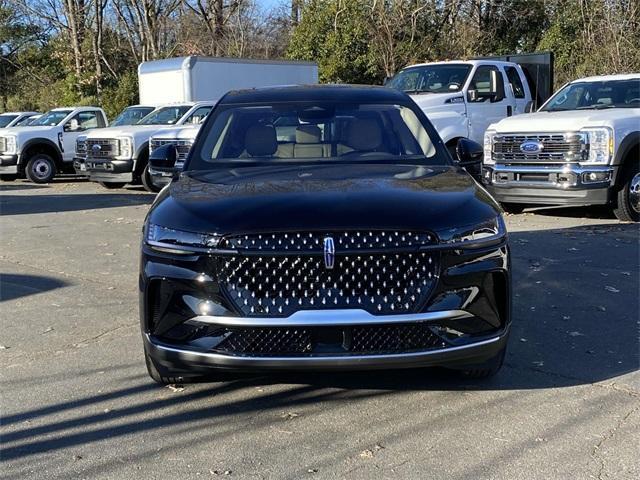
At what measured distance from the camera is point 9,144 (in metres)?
18.7

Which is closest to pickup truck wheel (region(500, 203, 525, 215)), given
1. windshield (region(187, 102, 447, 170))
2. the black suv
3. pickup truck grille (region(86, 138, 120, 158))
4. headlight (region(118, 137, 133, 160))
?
windshield (region(187, 102, 447, 170))

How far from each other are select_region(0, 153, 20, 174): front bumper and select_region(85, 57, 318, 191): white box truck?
2.92 m

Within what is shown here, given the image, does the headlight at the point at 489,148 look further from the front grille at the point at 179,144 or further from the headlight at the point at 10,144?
the headlight at the point at 10,144

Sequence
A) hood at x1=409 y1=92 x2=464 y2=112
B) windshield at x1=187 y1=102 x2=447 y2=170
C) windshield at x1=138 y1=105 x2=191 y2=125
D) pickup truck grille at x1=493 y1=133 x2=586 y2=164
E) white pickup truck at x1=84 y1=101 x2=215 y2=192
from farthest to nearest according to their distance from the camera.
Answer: windshield at x1=138 y1=105 x2=191 y2=125, white pickup truck at x1=84 y1=101 x2=215 y2=192, hood at x1=409 y1=92 x2=464 y2=112, pickup truck grille at x1=493 y1=133 x2=586 y2=164, windshield at x1=187 y1=102 x2=447 y2=170

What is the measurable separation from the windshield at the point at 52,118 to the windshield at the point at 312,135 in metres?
15.3

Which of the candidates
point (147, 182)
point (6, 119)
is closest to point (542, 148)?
point (147, 182)

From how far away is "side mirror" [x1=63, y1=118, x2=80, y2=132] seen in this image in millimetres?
19103

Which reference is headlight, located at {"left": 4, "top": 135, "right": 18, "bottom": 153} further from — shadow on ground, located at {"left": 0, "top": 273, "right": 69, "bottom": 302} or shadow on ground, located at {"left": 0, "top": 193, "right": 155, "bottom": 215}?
shadow on ground, located at {"left": 0, "top": 273, "right": 69, "bottom": 302}

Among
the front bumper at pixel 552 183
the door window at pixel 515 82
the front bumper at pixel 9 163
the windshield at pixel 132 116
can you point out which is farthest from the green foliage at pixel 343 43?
the front bumper at pixel 552 183

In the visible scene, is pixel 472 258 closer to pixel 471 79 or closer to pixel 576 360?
pixel 576 360

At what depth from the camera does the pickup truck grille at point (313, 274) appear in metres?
3.63

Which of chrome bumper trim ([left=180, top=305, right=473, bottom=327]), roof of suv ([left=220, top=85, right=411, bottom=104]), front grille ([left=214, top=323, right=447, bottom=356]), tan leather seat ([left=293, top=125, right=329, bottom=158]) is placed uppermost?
roof of suv ([left=220, top=85, right=411, bottom=104])

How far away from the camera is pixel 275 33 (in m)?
36.0

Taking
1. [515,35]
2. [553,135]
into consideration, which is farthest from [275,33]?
[553,135]
